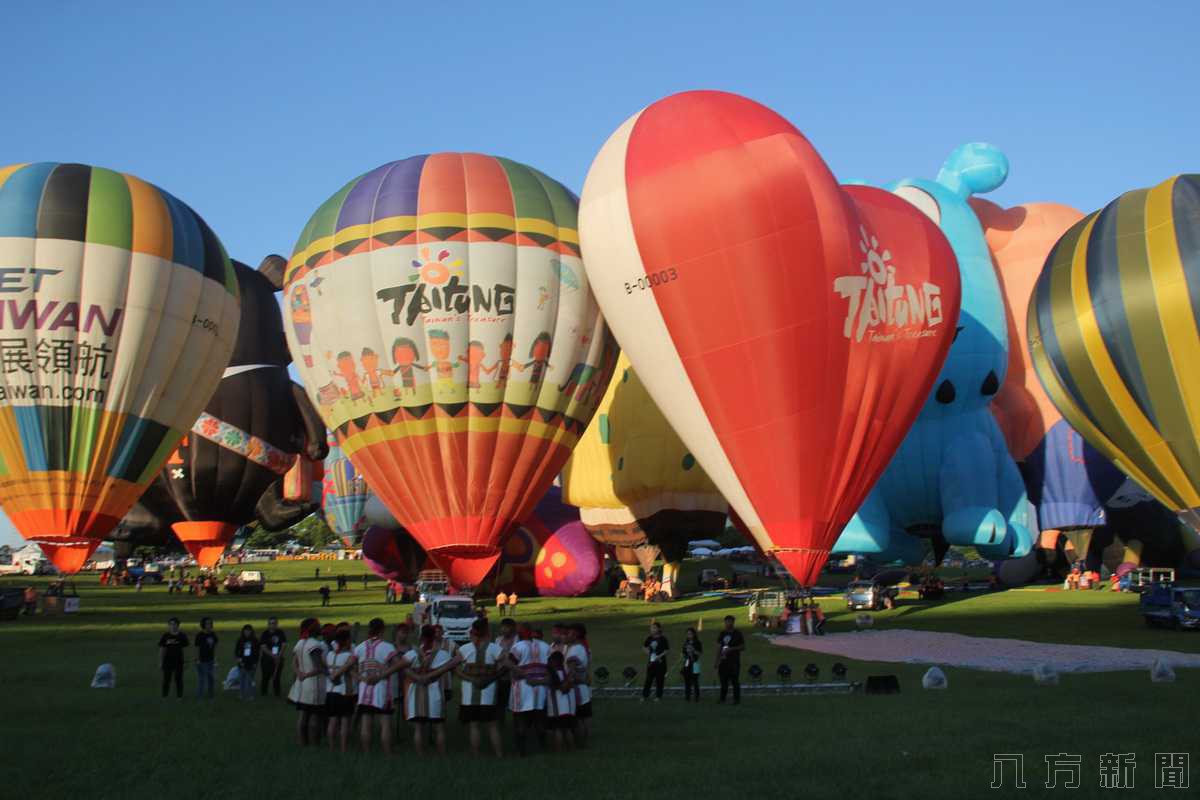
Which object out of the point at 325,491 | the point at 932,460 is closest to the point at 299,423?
the point at 325,491

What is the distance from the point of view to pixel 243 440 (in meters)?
40.4

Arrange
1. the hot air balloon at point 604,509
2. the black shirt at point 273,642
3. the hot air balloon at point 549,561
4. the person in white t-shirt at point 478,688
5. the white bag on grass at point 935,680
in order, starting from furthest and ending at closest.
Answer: the hot air balloon at point 549,561, the hot air balloon at point 604,509, the white bag on grass at point 935,680, the black shirt at point 273,642, the person in white t-shirt at point 478,688

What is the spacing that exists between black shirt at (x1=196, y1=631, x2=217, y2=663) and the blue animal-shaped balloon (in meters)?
22.0

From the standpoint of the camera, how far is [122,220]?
89.2 ft

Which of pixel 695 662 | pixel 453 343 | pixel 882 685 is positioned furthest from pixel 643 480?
pixel 695 662

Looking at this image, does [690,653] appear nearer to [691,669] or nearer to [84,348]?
[691,669]

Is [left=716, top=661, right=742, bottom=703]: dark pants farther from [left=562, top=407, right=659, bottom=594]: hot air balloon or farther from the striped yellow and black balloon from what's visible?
[left=562, top=407, right=659, bottom=594]: hot air balloon

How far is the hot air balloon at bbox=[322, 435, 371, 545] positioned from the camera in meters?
40.7

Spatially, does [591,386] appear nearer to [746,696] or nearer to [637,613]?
[637,613]

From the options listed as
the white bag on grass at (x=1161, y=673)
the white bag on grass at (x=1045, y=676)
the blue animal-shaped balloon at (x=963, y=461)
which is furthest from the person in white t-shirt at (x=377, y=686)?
the blue animal-shaped balloon at (x=963, y=461)

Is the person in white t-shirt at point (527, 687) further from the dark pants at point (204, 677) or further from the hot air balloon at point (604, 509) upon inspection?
the hot air balloon at point (604, 509)

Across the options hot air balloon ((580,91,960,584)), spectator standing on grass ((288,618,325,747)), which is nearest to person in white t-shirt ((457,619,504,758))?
spectator standing on grass ((288,618,325,747))

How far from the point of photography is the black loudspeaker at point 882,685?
14016 mm

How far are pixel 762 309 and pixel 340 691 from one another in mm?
12835
